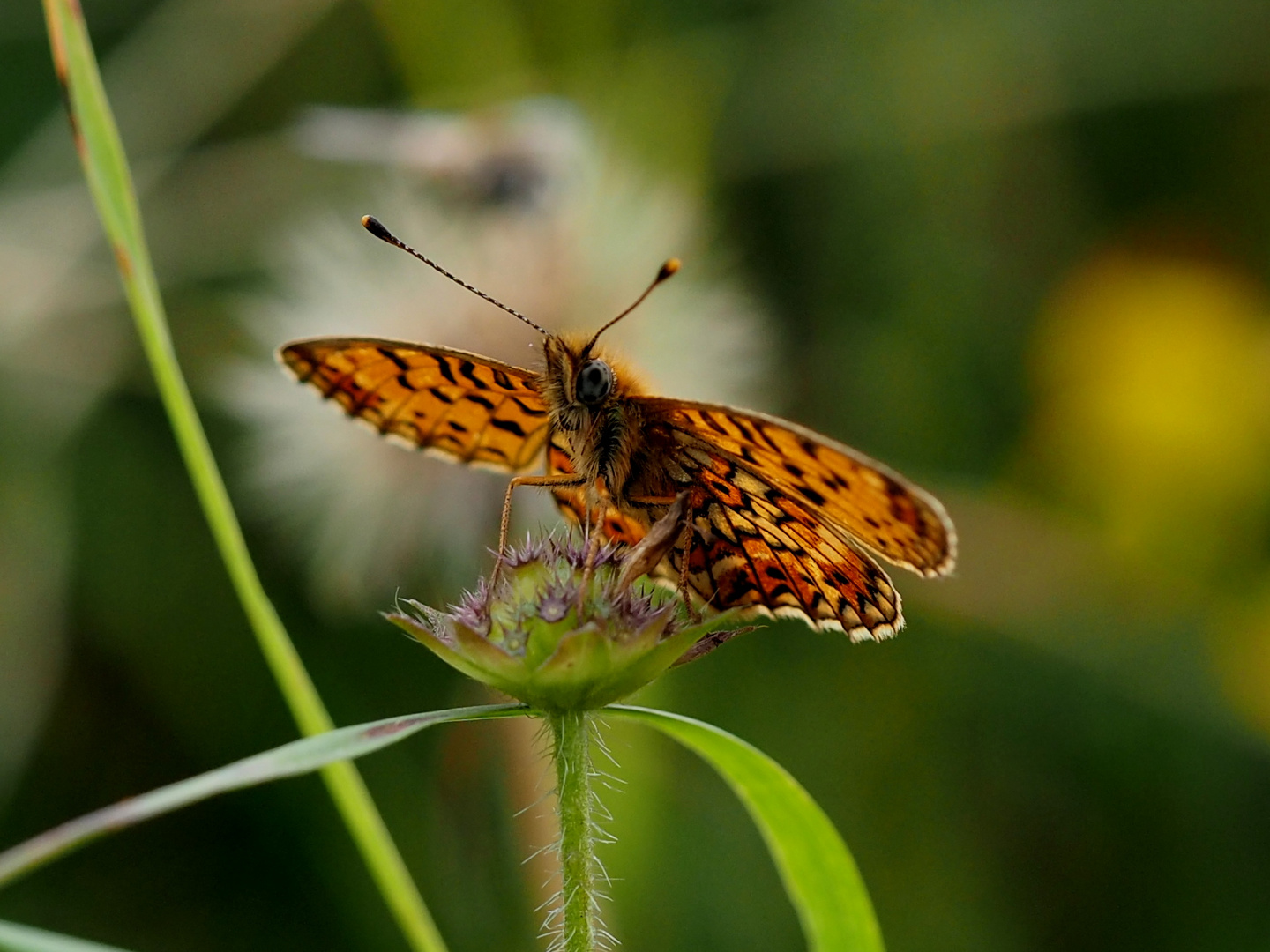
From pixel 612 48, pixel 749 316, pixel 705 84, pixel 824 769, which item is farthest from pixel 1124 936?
pixel 612 48

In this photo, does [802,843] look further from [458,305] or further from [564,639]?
[458,305]

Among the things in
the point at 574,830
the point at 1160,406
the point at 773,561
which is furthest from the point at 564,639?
the point at 1160,406

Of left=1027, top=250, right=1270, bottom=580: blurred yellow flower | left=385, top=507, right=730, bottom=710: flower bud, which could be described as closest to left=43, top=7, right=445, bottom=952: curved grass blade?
left=385, top=507, right=730, bottom=710: flower bud

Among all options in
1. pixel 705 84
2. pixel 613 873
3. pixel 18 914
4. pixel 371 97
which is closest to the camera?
pixel 613 873

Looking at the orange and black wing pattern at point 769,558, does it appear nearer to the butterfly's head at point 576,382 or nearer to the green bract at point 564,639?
the butterfly's head at point 576,382

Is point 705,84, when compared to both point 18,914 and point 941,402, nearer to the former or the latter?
point 941,402

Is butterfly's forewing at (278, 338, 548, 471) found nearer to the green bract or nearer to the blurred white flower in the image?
the green bract
